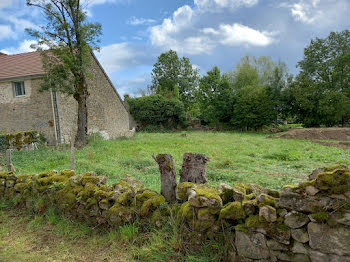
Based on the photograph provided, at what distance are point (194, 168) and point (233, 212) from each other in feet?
4.00

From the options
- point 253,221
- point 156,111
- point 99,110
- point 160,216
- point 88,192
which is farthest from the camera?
point 156,111

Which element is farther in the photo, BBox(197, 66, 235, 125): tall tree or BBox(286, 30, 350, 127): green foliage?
BBox(197, 66, 235, 125): tall tree

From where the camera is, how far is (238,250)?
109 inches

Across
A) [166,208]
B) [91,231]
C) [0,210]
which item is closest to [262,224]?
[166,208]

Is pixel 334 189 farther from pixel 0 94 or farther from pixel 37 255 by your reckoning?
pixel 0 94

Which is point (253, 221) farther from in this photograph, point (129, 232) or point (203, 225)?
point (129, 232)

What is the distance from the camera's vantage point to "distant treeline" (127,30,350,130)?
23406 mm

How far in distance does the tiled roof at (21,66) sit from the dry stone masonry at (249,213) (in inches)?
551

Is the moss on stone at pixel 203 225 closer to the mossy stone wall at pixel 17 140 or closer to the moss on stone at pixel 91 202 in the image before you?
the moss on stone at pixel 91 202

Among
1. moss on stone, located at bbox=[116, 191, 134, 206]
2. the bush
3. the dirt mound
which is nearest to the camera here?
moss on stone, located at bbox=[116, 191, 134, 206]

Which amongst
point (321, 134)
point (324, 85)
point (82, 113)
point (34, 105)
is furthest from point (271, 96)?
point (34, 105)

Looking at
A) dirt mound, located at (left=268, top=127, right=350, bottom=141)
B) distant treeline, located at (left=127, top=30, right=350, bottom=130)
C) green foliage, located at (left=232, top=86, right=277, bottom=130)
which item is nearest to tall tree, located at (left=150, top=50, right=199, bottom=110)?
distant treeline, located at (left=127, top=30, right=350, bottom=130)

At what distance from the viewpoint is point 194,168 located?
12.9ft

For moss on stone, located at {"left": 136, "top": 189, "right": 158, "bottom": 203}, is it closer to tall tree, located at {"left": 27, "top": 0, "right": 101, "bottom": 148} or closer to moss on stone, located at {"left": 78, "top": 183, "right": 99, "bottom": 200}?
moss on stone, located at {"left": 78, "top": 183, "right": 99, "bottom": 200}
